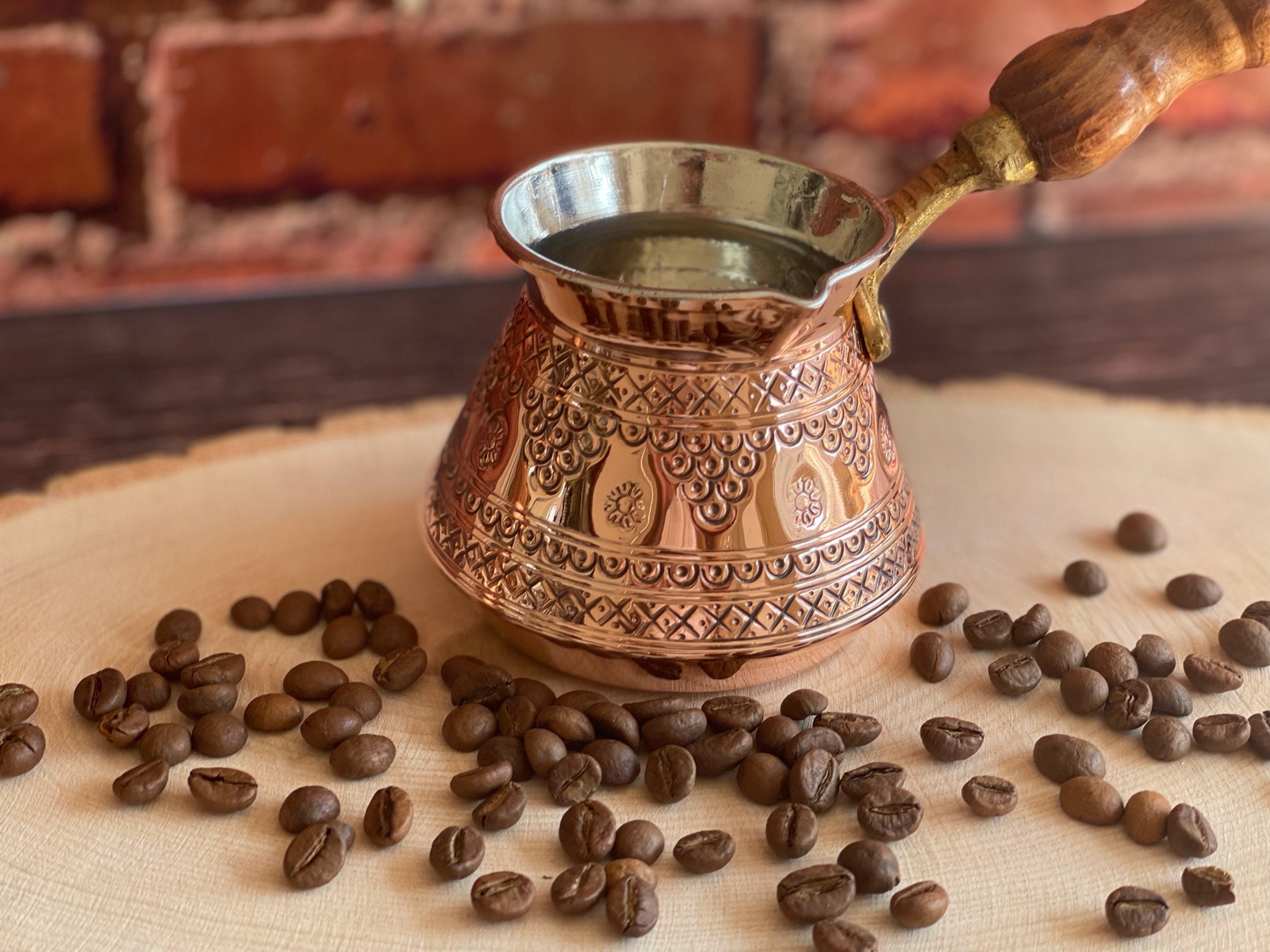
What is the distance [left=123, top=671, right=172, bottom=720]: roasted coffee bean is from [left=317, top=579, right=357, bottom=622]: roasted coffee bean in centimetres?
16

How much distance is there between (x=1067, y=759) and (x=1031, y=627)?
0.55ft

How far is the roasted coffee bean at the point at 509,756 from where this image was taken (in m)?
1.08

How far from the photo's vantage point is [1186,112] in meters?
2.27

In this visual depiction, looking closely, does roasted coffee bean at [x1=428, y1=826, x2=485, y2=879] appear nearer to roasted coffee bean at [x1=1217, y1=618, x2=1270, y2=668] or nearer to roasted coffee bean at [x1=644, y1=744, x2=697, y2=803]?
roasted coffee bean at [x1=644, y1=744, x2=697, y2=803]

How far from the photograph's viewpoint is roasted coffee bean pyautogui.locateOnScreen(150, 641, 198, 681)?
3.81ft

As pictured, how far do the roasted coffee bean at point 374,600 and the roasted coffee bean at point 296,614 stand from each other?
39mm

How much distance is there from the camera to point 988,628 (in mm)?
1233

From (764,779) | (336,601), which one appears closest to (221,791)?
(336,601)

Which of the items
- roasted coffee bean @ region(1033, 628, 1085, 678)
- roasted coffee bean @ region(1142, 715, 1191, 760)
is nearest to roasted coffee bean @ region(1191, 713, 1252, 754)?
roasted coffee bean @ region(1142, 715, 1191, 760)

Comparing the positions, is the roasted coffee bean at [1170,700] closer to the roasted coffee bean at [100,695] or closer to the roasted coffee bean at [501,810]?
the roasted coffee bean at [501,810]

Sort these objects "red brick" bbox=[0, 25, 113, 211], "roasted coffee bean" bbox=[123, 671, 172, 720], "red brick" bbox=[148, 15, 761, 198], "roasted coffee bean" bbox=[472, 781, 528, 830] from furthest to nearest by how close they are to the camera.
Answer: "red brick" bbox=[148, 15, 761, 198]
"red brick" bbox=[0, 25, 113, 211]
"roasted coffee bean" bbox=[123, 671, 172, 720]
"roasted coffee bean" bbox=[472, 781, 528, 830]

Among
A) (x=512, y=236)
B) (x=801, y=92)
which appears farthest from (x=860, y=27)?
(x=512, y=236)

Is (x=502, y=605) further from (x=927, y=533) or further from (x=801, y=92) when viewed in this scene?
(x=801, y=92)

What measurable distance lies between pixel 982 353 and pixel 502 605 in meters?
1.02
